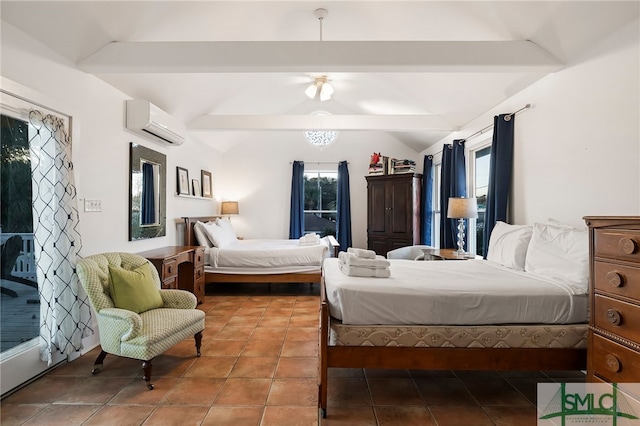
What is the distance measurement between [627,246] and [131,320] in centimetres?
275

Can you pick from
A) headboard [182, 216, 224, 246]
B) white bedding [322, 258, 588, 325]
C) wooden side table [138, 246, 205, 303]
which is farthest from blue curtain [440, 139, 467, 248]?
headboard [182, 216, 224, 246]

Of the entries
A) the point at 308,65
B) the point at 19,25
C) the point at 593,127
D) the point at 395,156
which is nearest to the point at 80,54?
the point at 19,25

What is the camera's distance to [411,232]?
17.7 feet

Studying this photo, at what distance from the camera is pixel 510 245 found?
A: 2.59 m

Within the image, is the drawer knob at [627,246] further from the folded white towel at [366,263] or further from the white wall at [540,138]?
the folded white towel at [366,263]

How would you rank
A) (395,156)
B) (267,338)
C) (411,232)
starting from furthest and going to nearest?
(395,156), (411,232), (267,338)

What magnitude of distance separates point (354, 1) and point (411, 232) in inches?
146

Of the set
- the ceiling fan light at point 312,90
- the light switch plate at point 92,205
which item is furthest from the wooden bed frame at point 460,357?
the ceiling fan light at point 312,90

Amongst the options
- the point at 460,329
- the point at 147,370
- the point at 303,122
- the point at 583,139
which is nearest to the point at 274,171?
the point at 303,122

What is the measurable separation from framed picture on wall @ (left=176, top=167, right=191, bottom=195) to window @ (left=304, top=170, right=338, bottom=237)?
265cm

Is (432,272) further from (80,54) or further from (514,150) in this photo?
(80,54)

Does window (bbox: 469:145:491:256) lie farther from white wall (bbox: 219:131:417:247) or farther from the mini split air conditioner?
the mini split air conditioner

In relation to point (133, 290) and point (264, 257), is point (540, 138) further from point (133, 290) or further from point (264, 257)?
point (133, 290)

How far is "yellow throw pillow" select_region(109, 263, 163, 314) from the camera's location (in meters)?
2.23
